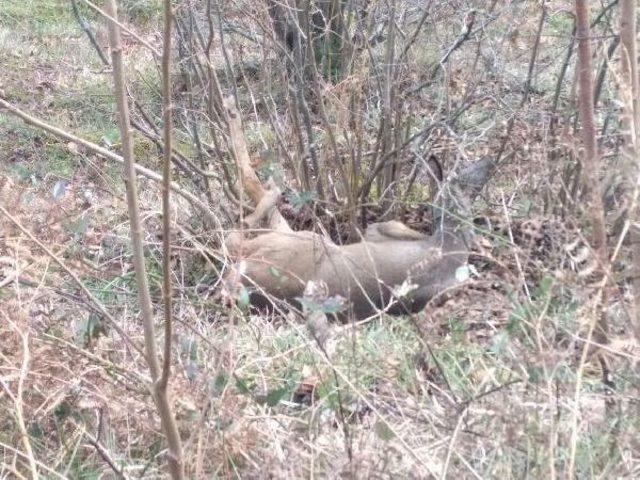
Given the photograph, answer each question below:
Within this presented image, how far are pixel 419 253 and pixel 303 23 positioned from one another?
1339 mm

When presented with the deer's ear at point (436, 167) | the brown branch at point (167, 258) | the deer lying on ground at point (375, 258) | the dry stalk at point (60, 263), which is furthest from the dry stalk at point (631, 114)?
the deer's ear at point (436, 167)

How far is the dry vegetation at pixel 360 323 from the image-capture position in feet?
7.75

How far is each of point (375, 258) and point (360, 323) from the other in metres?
0.90

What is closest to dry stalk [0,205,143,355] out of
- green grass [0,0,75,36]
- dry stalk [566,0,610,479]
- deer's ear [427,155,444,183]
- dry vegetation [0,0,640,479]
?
dry vegetation [0,0,640,479]

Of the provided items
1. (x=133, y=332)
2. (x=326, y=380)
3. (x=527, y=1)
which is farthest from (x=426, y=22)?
(x=326, y=380)

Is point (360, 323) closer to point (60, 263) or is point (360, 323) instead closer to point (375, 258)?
point (375, 258)

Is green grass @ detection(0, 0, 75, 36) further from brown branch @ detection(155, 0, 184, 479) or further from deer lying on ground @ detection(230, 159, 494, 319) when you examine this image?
brown branch @ detection(155, 0, 184, 479)

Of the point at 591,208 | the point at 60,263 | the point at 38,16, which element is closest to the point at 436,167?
the point at 591,208

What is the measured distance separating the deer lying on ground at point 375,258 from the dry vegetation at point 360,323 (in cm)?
15

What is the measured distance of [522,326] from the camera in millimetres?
2400

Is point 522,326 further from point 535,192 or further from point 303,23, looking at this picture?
point 303,23

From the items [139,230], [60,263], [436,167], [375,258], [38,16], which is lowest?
[38,16]

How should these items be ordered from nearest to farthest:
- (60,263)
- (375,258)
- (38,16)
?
(60,263) → (375,258) → (38,16)

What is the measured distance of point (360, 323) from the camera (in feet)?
12.1
